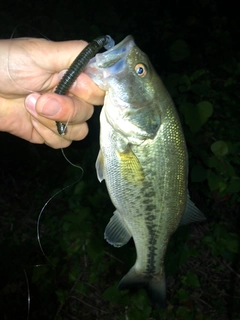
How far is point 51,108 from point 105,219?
7.26 feet

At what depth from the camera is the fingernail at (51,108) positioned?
64.1 inches

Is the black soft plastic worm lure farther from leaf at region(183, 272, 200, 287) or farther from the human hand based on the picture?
leaf at region(183, 272, 200, 287)

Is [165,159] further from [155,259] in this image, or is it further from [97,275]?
[97,275]

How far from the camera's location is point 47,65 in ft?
5.95

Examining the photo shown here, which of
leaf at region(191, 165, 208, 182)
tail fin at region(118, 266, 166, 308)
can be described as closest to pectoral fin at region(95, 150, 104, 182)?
tail fin at region(118, 266, 166, 308)

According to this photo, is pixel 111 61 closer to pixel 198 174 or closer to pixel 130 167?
pixel 130 167

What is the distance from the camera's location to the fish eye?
63.5 inches

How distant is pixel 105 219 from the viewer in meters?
3.66

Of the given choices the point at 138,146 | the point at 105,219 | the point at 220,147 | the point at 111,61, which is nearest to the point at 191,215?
the point at 138,146

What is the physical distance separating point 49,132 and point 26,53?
0.62 metres

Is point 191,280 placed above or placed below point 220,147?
below

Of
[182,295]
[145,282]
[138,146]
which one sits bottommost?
[182,295]

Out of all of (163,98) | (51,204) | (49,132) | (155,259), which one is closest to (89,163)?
(51,204)

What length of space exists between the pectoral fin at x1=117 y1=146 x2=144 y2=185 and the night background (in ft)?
6.50
